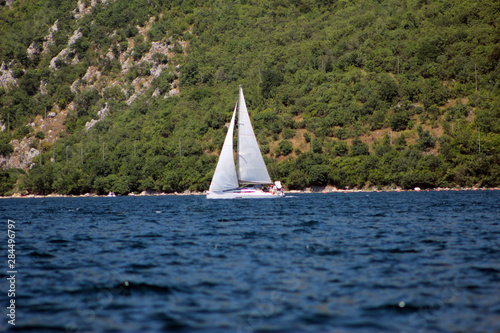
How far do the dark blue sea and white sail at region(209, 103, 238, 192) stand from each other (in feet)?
136

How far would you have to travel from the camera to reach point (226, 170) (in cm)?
7450

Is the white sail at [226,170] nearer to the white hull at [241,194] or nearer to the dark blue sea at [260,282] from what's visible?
the white hull at [241,194]

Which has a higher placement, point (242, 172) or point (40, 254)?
point (242, 172)

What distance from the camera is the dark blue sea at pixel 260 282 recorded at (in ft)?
44.2

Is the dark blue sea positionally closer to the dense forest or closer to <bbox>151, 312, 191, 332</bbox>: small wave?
<bbox>151, 312, 191, 332</bbox>: small wave

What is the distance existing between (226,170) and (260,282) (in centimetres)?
5707

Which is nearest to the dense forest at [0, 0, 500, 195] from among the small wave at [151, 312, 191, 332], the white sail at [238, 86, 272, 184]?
the white sail at [238, 86, 272, 184]

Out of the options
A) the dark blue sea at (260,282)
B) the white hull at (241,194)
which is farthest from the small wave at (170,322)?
the white hull at (241,194)

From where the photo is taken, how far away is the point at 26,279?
62.9 ft

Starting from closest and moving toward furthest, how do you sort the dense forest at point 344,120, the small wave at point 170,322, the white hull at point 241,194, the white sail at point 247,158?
the small wave at point 170,322 < the white sail at point 247,158 < the white hull at point 241,194 < the dense forest at point 344,120

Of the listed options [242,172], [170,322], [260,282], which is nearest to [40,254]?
[260,282]

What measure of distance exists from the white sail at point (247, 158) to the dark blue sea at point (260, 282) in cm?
4383

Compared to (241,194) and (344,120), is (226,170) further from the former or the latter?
(344,120)

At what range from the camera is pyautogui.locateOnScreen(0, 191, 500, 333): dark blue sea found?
13461mm
